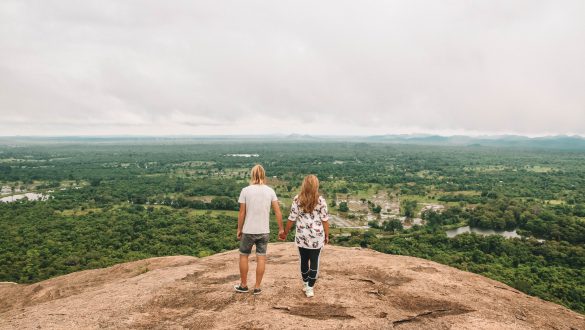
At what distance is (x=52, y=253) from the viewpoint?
44.7 metres

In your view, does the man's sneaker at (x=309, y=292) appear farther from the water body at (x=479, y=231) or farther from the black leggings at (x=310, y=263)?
the water body at (x=479, y=231)

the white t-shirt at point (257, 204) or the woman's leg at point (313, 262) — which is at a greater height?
the white t-shirt at point (257, 204)

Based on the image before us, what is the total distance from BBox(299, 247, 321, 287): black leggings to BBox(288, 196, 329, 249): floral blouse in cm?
17

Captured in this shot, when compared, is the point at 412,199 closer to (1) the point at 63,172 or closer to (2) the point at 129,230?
(2) the point at 129,230

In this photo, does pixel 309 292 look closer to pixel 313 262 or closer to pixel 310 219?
pixel 313 262

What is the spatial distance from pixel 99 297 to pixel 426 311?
329 inches

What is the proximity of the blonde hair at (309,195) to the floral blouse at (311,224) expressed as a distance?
103 mm

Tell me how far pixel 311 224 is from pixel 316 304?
189cm

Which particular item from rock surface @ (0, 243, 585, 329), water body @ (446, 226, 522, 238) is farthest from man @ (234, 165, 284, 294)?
water body @ (446, 226, 522, 238)

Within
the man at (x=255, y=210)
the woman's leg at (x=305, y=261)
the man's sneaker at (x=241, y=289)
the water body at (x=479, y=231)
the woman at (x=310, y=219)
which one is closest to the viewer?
the woman at (x=310, y=219)

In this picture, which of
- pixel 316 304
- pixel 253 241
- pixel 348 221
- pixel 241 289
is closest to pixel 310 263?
pixel 316 304

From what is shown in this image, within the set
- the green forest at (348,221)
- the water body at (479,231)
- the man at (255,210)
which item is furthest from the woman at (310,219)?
the water body at (479,231)

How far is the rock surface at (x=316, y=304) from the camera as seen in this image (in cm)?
742

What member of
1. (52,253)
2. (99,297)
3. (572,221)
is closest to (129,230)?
(52,253)
